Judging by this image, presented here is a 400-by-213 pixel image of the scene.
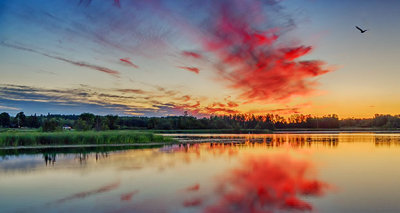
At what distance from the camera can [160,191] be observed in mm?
10906

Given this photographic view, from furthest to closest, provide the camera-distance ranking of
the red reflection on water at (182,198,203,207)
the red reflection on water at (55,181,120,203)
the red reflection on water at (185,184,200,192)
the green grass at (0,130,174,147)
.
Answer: the green grass at (0,130,174,147)
the red reflection on water at (185,184,200,192)
the red reflection on water at (55,181,120,203)
the red reflection on water at (182,198,203,207)

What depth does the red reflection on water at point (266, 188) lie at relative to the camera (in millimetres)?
8906

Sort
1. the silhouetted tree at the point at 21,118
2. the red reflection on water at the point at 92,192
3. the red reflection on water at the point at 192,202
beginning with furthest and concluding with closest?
the silhouetted tree at the point at 21,118 < the red reflection on water at the point at 92,192 < the red reflection on water at the point at 192,202

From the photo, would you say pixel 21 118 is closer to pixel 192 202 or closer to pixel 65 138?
pixel 65 138

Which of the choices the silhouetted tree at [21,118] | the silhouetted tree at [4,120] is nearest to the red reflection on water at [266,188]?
the silhouetted tree at [21,118]

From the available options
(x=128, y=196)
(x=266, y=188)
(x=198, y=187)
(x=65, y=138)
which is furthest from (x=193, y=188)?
(x=65, y=138)

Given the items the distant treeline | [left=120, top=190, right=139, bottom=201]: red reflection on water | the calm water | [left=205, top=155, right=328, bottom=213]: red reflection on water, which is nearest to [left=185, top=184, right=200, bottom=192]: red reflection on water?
the calm water

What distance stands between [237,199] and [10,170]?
12884mm

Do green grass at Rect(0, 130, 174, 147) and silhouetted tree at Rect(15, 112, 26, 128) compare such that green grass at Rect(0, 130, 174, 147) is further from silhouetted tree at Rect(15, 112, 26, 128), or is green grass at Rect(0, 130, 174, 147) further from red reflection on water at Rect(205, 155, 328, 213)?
silhouetted tree at Rect(15, 112, 26, 128)

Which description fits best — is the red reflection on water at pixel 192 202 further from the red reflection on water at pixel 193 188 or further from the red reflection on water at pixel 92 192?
the red reflection on water at pixel 92 192

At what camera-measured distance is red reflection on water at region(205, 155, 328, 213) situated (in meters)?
8.91

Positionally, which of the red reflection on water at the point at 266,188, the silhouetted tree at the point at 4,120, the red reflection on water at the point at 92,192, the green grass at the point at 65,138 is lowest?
the red reflection on water at the point at 266,188

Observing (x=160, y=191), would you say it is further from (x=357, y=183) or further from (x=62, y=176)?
(x=357, y=183)

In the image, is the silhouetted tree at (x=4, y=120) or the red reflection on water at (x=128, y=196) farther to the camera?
the silhouetted tree at (x=4, y=120)
